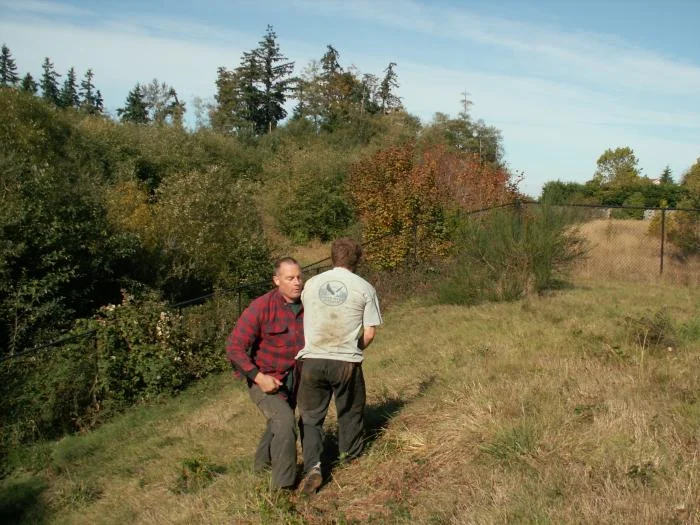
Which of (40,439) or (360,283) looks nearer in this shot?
(360,283)

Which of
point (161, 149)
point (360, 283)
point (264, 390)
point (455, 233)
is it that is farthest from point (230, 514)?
point (161, 149)

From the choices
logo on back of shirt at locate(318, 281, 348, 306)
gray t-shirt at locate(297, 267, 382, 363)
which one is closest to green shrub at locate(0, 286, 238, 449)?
gray t-shirt at locate(297, 267, 382, 363)

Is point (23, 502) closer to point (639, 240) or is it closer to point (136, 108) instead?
point (639, 240)

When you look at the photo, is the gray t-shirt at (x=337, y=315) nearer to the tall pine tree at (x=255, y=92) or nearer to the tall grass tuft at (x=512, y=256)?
the tall grass tuft at (x=512, y=256)

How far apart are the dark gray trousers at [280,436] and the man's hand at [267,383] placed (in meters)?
0.11

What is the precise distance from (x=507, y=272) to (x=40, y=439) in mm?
8164

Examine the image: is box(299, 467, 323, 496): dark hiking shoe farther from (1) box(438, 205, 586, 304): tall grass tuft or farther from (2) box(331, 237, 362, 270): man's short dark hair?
(1) box(438, 205, 586, 304): tall grass tuft

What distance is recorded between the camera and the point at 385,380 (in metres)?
7.52

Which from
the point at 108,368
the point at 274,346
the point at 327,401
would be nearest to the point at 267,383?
the point at 274,346

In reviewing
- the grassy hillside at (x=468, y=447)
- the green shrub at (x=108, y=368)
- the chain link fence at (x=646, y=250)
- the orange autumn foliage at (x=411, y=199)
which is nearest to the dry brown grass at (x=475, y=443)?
the grassy hillside at (x=468, y=447)

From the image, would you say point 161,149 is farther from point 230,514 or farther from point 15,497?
point 230,514

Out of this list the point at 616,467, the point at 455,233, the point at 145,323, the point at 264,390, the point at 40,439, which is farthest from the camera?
the point at 455,233

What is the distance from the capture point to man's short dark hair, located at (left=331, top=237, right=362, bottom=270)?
189 inches

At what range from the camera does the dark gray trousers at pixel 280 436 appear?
4.54 meters
